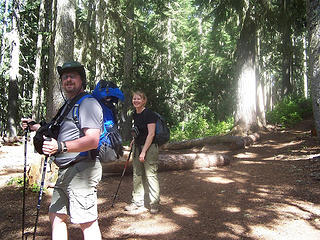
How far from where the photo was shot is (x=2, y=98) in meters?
24.0

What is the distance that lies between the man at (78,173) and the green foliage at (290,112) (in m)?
15.2

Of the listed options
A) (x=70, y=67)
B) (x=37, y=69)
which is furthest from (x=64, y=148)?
(x=37, y=69)

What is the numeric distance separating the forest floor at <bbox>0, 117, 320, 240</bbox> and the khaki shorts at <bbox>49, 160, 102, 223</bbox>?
1.43 m

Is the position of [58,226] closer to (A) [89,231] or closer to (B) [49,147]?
(A) [89,231]

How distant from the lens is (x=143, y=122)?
15.3 ft

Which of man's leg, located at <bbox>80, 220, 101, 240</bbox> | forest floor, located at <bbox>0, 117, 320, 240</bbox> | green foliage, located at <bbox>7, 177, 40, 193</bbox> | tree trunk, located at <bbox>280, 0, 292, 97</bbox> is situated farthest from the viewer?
tree trunk, located at <bbox>280, 0, 292, 97</bbox>

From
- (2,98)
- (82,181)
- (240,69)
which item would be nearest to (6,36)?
(2,98)

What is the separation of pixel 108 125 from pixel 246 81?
11.3 m

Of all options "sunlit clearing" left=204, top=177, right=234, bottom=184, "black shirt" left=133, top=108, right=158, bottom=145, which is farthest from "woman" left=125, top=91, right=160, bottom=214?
"sunlit clearing" left=204, top=177, right=234, bottom=184

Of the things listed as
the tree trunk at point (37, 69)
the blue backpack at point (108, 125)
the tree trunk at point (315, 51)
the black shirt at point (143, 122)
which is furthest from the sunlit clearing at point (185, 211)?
the tree trunk at point (37, 69)

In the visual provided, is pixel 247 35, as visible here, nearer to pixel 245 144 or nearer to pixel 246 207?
pixel 245 144

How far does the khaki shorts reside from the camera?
260 cm

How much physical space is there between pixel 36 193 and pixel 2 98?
21.9m

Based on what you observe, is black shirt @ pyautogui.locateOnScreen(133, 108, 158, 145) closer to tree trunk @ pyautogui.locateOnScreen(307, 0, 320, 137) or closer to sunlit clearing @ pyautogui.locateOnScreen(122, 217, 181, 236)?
sunlit clearing @ pyautogui.locateOnScreen(122, 217, 181, 236)
